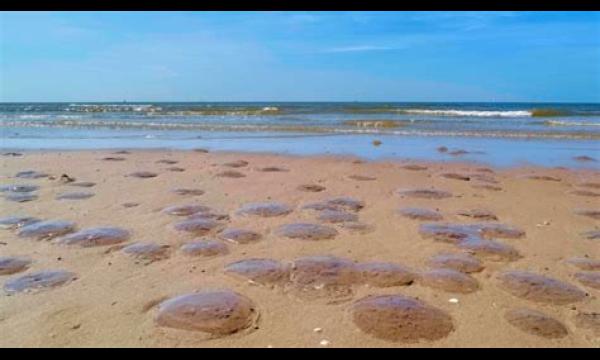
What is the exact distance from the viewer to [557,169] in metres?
9.80

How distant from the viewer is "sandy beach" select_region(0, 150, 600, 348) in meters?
2.98

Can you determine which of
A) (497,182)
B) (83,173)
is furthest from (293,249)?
(83,173)

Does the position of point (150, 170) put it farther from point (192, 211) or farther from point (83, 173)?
point (192, 211)

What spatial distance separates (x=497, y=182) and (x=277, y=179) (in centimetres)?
397
